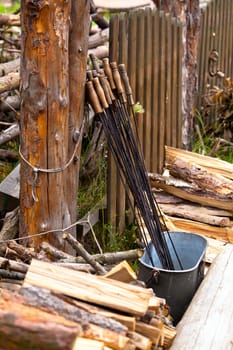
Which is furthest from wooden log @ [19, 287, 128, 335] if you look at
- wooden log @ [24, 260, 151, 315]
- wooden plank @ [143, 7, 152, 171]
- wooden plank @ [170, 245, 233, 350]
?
wooden plank @ [143, 7, 152, 171]

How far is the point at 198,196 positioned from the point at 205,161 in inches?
18.9

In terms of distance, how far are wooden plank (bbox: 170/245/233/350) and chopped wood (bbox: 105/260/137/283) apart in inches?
16.7

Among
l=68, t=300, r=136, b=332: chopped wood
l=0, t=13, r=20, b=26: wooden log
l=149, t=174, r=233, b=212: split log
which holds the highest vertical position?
l=0, t=13, r=20, b=26: wooden log

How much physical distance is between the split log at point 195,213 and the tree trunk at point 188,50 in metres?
1.59

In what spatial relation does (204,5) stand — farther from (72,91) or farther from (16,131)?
(72,91)

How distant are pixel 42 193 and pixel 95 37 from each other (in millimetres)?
4369

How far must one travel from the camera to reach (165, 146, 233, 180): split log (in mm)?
6480

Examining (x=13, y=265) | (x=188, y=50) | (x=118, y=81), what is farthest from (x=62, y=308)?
(x=188, y=50)

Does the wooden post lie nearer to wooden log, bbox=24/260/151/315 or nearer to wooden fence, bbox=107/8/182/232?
wooden fence, bbox=107/8/182/232

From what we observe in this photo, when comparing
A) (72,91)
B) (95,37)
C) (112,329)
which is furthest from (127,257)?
(95,37)

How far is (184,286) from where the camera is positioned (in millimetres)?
4449

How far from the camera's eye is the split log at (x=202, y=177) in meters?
6.27

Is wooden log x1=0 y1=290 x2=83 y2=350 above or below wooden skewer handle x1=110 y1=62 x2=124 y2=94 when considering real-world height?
below

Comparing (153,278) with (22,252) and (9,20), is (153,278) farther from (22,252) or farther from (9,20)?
(9,20)
